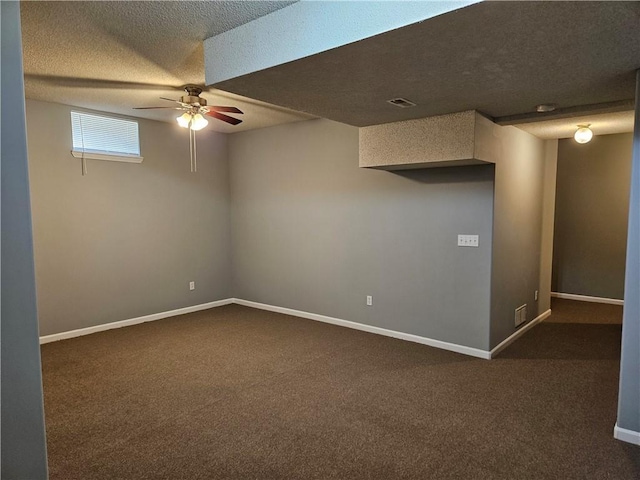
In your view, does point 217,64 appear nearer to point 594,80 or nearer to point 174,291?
point 594,80

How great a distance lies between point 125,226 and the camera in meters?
5.17

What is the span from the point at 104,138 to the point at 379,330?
390 cm

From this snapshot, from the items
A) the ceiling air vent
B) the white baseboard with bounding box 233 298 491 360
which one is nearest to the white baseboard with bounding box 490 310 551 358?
the white baseboard with bounding box 233 298 491 360

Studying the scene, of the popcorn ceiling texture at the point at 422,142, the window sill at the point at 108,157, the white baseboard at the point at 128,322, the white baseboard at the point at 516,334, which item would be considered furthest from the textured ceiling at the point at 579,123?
the white baseboard at the point at 128,322

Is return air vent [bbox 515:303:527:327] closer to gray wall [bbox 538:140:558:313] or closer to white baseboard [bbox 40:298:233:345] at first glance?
gray wall [bbox 538:140:558:313]

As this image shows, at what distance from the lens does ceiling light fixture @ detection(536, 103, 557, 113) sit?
3348 mm

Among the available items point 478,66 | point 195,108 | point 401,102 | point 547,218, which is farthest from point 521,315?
point 195,108

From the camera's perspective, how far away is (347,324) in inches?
200

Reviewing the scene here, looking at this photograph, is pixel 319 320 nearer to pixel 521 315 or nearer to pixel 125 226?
pixel 521 315

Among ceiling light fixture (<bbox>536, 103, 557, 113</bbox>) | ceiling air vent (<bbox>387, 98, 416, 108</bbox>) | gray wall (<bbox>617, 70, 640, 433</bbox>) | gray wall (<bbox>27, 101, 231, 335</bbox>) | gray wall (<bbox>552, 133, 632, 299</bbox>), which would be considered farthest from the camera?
Result: gray wall (<bbox>552, 133, 632, 299</bbox>)

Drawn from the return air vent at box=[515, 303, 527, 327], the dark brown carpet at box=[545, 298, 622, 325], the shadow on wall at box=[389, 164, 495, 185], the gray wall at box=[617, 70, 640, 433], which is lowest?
the dark brown carpet at box=[545, 298, 622, 325]

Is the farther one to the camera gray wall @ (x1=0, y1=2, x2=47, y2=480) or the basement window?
the basement window

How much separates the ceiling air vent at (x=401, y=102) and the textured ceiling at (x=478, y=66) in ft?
0.23

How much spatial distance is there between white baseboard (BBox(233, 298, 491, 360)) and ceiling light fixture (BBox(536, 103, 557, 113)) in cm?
224
